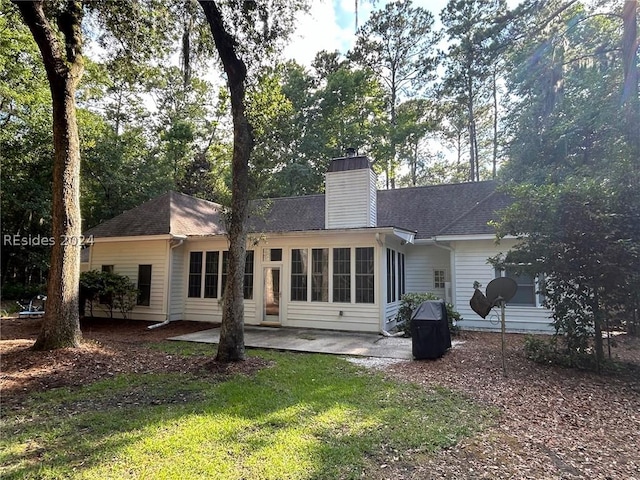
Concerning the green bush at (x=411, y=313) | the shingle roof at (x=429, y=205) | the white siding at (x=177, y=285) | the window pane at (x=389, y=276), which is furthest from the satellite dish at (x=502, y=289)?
the white siding at (x=177, y=285)

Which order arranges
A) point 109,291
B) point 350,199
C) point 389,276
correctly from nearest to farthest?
1. point 389,276
2. point 350,199
3. point 109,291

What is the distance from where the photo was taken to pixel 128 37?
349 inches

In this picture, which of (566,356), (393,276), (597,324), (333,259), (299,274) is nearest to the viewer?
(597,324)

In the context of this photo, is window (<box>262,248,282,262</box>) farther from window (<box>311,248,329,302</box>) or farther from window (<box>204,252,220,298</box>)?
window (<box>204,252,220,298</box>)

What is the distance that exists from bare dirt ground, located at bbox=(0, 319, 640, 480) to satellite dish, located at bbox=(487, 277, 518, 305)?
1.18 meters

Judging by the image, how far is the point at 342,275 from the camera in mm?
9844

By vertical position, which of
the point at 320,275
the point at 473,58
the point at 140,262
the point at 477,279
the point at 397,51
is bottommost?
the point at 477,279

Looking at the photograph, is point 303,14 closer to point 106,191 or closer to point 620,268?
point 620,268

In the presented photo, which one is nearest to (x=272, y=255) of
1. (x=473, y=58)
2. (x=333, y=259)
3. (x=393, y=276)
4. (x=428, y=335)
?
(x=333, y=259)

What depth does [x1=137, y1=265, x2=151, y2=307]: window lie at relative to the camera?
38.6ft

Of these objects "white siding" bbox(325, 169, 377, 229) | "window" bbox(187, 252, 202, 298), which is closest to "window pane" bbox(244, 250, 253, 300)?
"window" bbox(187, 252, 202, 298)

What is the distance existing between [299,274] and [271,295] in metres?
1.26

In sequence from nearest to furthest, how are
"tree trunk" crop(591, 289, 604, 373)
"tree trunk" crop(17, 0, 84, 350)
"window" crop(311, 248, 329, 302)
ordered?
"tree trunk" crop(591, 289, 604, 373), "tree trunk" crop(17, 0, 84, 350), "window" crop(311, 248, 329, 302)

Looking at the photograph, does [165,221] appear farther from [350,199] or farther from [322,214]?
[350,199]
